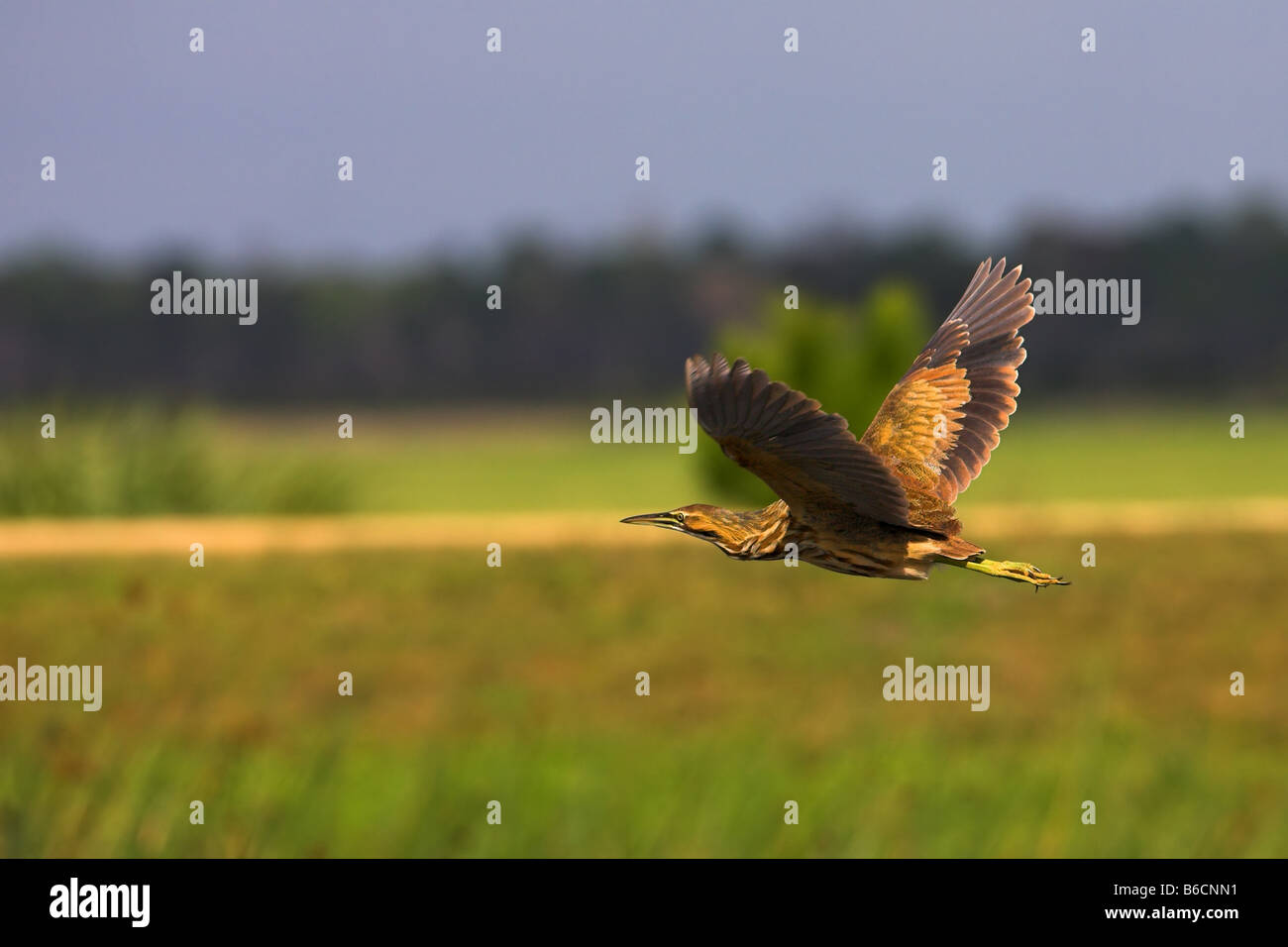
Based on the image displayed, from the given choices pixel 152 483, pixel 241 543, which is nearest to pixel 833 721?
pixel 241 543

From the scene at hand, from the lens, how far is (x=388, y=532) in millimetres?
23656

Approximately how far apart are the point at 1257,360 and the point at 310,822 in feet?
174

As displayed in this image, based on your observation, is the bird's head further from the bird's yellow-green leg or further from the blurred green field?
the blurred green field

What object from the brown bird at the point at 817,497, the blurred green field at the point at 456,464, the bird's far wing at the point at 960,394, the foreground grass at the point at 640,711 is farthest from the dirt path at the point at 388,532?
the brown bird at the point at 817,497

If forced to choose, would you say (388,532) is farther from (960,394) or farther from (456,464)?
(456,464)

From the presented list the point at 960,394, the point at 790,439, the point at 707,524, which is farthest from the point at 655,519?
the point at 960,394

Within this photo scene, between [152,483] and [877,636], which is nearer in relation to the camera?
[877,636]

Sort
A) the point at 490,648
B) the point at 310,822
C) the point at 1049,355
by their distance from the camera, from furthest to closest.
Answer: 1. the point at 490,648
2. the point at 310,822
3. the point at 1049,355

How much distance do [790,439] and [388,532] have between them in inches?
886

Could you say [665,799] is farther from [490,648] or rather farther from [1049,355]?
[1049,355]

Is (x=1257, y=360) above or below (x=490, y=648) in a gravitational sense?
above

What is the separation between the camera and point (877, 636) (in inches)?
845

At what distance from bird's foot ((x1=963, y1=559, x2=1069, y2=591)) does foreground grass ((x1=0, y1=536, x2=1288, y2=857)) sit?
12716mm

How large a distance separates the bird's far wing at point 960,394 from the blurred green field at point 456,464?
0.21ft
